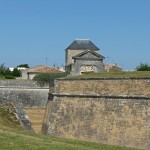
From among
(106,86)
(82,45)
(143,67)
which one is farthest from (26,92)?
(106,86)

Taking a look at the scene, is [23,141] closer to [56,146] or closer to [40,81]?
[56,146]

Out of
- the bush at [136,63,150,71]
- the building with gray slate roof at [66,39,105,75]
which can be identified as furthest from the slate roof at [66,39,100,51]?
the bush at [136,63,150,71]

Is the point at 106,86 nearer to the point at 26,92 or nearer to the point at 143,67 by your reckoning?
the point at 143,67

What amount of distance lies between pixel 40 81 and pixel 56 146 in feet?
81.2

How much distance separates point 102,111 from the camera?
15.9 meters

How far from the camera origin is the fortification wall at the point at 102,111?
A: 14.9 m

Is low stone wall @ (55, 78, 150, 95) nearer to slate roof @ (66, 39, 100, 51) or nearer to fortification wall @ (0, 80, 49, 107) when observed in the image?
fortification wall @ (0, 80, 49, 107)

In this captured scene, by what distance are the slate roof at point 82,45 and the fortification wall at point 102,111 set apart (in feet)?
85.5

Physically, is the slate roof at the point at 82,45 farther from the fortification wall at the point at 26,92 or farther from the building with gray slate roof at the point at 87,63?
the fortification wall at the point at 26,92

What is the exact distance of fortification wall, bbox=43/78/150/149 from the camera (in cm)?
1488

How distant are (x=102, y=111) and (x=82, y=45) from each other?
93.3ft

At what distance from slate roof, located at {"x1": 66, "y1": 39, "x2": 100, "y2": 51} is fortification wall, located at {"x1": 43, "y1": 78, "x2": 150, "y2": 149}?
2607 cm

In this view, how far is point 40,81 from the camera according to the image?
3200 centimetres

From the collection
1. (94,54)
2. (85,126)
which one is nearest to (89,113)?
(85,126)
